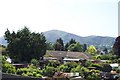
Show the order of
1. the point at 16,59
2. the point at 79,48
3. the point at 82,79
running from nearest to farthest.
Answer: the point at 82,79 → the point at 16,59 → the point at 79,48

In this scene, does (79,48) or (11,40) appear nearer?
(11,40)

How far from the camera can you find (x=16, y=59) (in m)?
32.8

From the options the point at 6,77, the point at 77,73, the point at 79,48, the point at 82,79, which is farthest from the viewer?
the point at 79,48

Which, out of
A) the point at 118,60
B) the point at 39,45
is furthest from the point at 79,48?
the point at 39,45

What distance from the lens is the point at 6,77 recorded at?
10.5 metres

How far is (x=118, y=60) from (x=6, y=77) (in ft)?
90.7

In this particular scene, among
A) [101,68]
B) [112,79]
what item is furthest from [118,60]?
[112,79]

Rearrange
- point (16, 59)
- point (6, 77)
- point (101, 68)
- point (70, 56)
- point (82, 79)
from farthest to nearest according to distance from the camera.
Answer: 1. point (70, 56)
2. point (16, 59)
3. point (101, 68)
4. point (82, 79)
5. point (6, 77)

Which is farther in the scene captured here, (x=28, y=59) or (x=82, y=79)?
(x=28, y=59)

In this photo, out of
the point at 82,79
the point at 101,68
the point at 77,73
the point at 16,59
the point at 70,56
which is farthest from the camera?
the point at 70,56

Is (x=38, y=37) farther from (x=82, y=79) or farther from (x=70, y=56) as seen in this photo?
(x=82, y=79)

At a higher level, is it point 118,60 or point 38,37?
point 38,37

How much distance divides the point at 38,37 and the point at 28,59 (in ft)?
10.2

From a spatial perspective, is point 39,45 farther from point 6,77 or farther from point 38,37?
point 6,77
